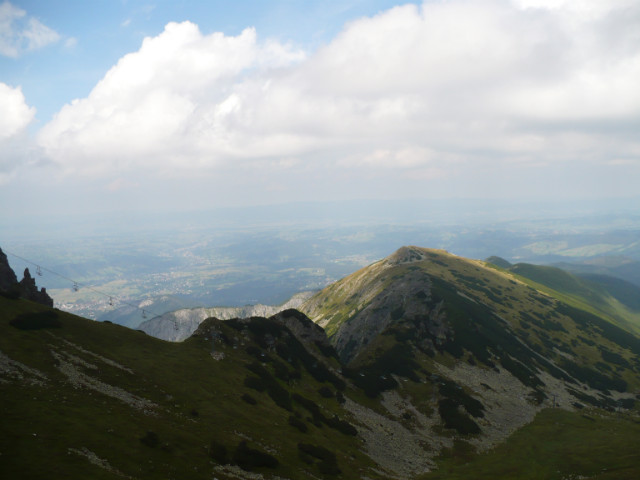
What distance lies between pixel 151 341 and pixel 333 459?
44542 millimetres

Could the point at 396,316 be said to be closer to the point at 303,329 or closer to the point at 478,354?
the point at 478,354

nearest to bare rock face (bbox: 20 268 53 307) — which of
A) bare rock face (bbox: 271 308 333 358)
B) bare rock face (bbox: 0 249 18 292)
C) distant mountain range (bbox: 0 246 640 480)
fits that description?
bare rock face (bbox: 0 249 18 292)

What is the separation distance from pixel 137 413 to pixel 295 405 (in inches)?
1356

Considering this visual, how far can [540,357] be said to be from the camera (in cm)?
14375

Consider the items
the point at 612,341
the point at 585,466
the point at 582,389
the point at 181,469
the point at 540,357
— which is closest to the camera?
the point at 181,469

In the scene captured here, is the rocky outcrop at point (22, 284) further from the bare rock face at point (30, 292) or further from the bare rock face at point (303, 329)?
the bare rock face at point (303, 329)

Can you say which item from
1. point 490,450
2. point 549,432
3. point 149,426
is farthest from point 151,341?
point 549,432

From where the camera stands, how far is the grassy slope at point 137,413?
36.8 meters

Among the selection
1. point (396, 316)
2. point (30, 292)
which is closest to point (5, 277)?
point (30, 292)

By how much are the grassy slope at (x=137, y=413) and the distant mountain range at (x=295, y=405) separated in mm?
244

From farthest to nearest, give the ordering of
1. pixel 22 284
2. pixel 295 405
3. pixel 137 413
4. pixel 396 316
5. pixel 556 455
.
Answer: pixel 396 316 < pixel 22 284 < pixel 295 405 < pixel 556 455 < pixel 137 413

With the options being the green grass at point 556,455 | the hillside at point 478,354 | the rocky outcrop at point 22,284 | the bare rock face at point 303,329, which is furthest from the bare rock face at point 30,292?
the green grass at point 556,455

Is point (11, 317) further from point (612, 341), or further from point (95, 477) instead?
point (612, 341)

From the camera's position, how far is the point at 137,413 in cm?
4853
